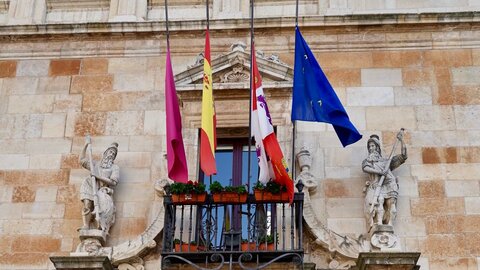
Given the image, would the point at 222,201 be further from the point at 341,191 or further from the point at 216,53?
the point at 216,53

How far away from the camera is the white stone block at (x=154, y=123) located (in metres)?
12.2

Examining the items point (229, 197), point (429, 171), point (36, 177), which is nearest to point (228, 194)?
point (229, 197)

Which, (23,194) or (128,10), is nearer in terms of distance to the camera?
(23,194)

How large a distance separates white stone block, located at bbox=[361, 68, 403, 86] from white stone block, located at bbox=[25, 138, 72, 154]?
3.93 m

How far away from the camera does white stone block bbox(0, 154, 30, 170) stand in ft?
39.8

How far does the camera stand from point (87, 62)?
12.8 meters

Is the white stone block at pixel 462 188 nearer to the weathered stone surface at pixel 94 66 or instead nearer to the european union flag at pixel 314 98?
the european union flag at pixel 314 98

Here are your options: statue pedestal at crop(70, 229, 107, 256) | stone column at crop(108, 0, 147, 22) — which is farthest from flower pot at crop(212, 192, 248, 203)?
stone column at crop(108, 0, 147, 22)

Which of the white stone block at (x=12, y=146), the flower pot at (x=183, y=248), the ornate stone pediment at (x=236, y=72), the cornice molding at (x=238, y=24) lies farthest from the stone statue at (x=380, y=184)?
the white stone block at (x=12, y=146)

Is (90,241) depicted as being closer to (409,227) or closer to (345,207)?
(345,207)

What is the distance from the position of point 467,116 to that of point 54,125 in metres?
5.31

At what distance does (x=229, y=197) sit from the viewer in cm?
1077

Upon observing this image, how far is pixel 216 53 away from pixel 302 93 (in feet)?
6.08

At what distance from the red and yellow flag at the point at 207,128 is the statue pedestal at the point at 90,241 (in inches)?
57.9
